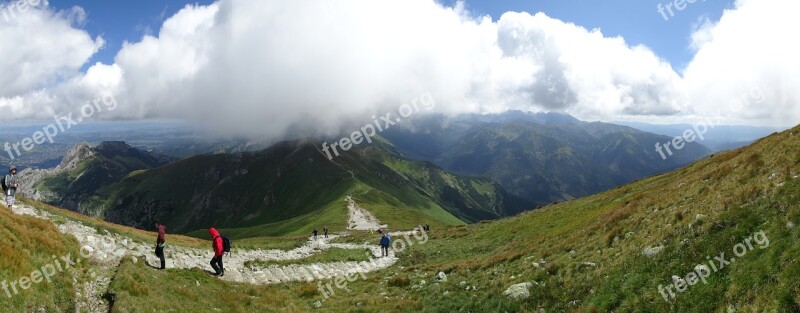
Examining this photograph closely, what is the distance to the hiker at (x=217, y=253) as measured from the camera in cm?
2784

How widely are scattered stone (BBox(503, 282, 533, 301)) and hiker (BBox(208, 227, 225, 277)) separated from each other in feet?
62.0

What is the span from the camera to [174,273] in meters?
25.3

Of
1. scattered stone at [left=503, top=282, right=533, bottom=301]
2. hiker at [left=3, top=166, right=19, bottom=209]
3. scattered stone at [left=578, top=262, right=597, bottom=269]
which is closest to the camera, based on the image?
scattered stone at [left=503, top=282, right=533, bottom=301]

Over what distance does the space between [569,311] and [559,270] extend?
16.0ft

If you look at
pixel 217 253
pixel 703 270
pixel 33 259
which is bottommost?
pixel 703 270

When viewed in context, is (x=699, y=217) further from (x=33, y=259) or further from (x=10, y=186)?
(x=10, y=186)

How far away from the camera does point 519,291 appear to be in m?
21.0

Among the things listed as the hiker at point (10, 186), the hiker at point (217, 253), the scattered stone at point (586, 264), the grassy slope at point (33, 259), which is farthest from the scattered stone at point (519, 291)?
the hiker at point (10, 186)

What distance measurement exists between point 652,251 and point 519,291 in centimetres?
639

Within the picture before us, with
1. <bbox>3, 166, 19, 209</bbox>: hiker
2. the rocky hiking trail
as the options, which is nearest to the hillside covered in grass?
the rocky hiking trail

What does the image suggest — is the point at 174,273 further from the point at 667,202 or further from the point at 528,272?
the point at 667,202

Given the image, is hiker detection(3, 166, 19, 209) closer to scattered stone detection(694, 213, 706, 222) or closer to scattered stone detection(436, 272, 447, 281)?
scattered stone detection(436, 272, 447, 281)

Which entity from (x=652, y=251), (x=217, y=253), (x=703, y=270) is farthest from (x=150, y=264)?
(x=703, y=270)

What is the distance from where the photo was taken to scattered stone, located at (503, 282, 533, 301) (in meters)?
20.5
